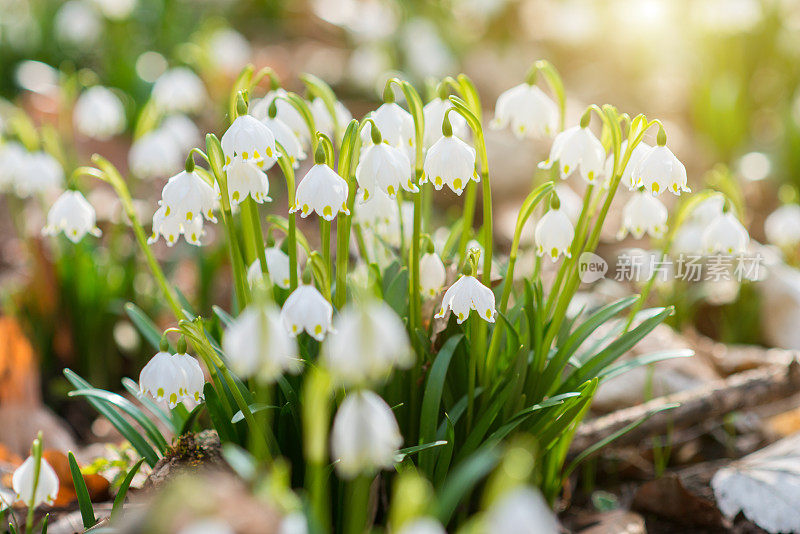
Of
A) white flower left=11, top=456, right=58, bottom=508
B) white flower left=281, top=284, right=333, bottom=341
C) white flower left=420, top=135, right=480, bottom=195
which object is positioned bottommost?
white flower left=11, top=456, right=58, bottom=508

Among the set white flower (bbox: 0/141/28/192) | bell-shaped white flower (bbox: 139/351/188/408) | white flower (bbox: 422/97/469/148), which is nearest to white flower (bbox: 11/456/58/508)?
bell-shaped white flower (bbox: 139/351/188/408)

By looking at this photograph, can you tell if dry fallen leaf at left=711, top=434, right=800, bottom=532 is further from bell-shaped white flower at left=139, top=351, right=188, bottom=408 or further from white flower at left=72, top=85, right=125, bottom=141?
white flower at left=72, top=85, right=125, bottom=141

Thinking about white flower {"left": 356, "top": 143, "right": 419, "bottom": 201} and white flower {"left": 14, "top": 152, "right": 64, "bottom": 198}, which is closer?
white flower {"left": 356, "top": 143, "right": 419, "bottom": 201}

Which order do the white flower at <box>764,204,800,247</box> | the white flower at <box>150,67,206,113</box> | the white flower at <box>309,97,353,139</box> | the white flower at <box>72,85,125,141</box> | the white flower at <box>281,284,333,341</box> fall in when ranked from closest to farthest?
the white flower at <box>281,284,333,341</box> < the white flower at <box>309,97,353,139</box> < the white flower at <box>764,204,800,247</box> < the white flower at <box>72,85,125,141</box> < the white flower at <box>150,67,206,113</box>

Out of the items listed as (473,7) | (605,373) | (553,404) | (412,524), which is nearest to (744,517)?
(605,373)

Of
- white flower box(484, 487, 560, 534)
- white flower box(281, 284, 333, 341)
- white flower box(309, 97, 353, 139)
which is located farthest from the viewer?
white flower box(309, 97, 353, 139)

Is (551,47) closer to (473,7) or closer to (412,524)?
(473,7)

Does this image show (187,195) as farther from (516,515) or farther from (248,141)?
(516,515)
